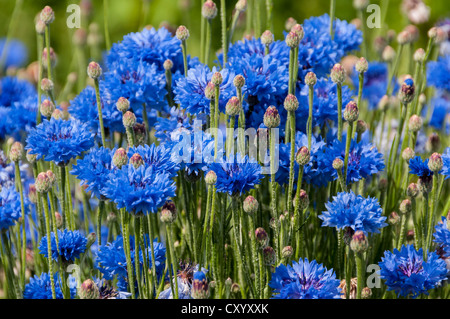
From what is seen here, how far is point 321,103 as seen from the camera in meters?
1.14

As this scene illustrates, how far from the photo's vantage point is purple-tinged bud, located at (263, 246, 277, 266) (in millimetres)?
949

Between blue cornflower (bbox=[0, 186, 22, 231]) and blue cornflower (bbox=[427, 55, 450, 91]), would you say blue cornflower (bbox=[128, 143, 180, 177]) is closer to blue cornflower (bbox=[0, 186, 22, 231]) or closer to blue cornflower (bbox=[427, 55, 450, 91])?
blue cornflower (bbox=[0, 186, 22, 231])

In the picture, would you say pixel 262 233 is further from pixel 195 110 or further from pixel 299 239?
pixel 195 110

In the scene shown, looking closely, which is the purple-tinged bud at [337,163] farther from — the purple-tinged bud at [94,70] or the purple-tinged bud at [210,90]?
the purple-tinged bud at [94,70]

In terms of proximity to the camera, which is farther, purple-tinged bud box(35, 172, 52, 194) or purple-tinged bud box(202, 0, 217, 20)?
purple-tinged bud box(202, 0, 217, 20)

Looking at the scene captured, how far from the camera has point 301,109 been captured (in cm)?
115

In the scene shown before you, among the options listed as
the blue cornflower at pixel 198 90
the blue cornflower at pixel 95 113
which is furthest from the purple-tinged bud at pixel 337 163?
the blue cornflower at pixel 95 113

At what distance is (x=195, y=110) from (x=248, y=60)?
15 centimetres

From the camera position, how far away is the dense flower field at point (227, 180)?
930 millimetres

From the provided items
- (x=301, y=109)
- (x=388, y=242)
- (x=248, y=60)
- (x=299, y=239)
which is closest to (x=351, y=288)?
(x=299, y=239)

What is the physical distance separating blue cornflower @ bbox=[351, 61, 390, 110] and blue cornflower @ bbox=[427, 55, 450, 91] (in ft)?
0.66

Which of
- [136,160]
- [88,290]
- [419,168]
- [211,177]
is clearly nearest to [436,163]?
[419,168]

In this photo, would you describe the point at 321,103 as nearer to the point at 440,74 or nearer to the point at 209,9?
the point at 209,9

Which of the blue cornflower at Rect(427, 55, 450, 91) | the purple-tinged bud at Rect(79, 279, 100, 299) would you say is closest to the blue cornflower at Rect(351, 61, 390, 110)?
the blue cornflower at Rect(427, 55, 450, 91)
